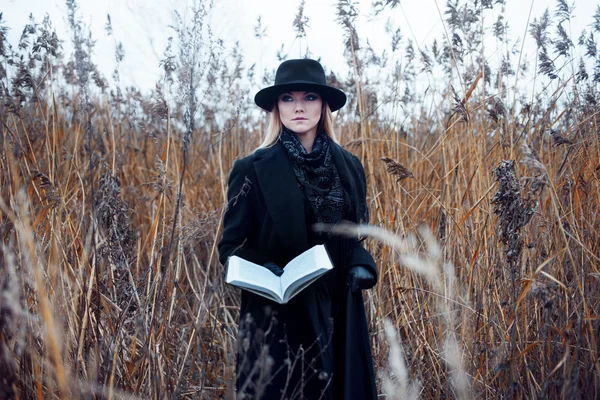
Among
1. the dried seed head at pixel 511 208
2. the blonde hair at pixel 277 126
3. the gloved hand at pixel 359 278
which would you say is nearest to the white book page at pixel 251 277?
the gloved hand at pixel 359 278

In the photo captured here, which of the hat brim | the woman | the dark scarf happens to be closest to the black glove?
the woman

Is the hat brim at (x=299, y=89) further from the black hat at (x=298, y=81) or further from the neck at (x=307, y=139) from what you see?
the neck at (x=307, y=139)

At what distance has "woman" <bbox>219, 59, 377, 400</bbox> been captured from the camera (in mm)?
1946

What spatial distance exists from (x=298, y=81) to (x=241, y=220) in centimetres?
60

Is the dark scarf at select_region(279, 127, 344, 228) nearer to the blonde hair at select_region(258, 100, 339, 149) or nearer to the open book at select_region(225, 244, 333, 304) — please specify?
the blonde hair at select_region(258, 100, 339, 149)

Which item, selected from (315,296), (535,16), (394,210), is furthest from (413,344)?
(535,16)

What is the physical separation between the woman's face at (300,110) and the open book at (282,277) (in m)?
0.60

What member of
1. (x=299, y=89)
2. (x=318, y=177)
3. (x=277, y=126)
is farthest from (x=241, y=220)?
(x=299, y=89)

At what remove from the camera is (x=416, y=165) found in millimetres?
3076

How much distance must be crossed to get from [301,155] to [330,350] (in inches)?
30.0

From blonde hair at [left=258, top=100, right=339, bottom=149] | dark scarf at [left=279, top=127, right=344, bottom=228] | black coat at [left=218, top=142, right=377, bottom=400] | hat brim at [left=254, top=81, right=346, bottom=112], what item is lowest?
black coat at [left=218, top=142, right=377, bottom=400]

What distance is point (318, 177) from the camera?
2084 millimetres

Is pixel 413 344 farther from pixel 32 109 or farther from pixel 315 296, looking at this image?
pixel 32 109

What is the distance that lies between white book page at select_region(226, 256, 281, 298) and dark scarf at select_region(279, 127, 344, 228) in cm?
38
